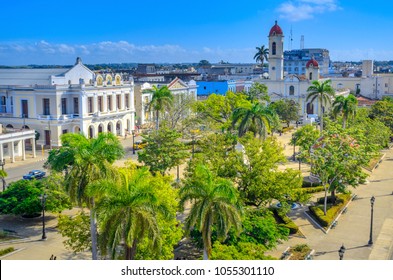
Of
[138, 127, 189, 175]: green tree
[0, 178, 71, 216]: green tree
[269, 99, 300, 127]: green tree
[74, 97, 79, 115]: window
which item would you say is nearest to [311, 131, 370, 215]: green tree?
[138, 127, 189, 175]: green tree

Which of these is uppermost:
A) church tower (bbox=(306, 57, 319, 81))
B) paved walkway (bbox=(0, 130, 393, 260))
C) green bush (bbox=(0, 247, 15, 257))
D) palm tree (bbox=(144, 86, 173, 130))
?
church tower (bbox=(306, 57, 319, 81))

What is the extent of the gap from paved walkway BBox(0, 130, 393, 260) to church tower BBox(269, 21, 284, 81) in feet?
201

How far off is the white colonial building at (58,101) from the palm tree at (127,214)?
48.6 m

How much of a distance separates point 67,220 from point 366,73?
112207 mm

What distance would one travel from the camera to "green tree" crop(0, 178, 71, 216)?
34375mm

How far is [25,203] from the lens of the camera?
34.5 meters

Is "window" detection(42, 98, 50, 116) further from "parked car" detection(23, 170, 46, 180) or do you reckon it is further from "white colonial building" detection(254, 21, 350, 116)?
"white colonial building" detection(254, 21, 350, 116)

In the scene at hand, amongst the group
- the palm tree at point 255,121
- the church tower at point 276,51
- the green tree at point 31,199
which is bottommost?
the green tree at point 31,199

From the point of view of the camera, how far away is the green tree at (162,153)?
42.9 metres

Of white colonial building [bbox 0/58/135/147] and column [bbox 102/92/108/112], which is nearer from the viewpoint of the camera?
white colonial building [bbox 0/58/135/147]

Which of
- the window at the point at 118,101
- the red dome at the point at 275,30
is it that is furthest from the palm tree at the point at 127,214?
the red dome at the point at 275,30

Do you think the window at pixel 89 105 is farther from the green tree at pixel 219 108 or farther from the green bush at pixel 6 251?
the green bush at pixel 6 251

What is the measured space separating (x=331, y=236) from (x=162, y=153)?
1599cm

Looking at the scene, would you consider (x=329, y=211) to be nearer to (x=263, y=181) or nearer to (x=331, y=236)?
(x=331, y=236)
